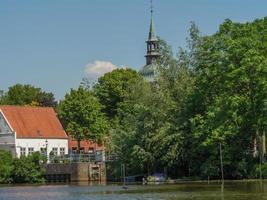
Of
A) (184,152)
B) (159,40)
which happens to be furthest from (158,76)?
(184,152)

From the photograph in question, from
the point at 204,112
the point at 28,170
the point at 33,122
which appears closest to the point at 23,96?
the point at 33,122

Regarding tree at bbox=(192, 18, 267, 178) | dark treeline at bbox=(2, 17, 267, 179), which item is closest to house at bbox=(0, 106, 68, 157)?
dark treeline at bbox=(2, 17, 267, 179)

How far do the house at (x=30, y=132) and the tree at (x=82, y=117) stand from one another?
268cm

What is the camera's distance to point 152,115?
6800 centimetres

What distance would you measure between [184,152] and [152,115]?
16.1 ft

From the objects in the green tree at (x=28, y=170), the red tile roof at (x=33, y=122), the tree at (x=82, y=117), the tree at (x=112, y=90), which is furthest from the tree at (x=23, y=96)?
the green tree at (x=28, y=170)

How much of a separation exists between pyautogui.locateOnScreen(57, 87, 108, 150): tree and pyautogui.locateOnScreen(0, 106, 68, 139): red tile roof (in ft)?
8.34

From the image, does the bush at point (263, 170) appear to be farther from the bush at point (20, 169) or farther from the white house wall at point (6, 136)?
the white house wall at point (6, 136)

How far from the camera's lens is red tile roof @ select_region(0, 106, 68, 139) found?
88375mm

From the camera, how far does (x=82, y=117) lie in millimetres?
88812

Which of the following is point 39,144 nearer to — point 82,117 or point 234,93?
point 82,117

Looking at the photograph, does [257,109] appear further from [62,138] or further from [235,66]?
[62,138]

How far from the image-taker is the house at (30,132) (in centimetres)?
8719

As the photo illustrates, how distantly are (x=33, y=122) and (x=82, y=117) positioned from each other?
6520 mm
